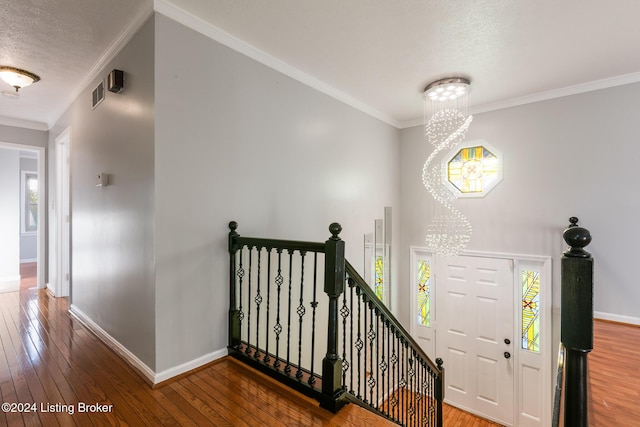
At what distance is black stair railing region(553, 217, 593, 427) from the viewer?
0.85 m

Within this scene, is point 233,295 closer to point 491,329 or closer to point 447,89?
point 447,89

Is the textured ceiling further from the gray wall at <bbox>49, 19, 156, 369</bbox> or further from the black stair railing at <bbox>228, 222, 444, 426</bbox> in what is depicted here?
the black stair railing at <bbox>228, 222, 444, 426</bbox>

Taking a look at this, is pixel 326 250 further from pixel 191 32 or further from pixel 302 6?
pixel 191 32

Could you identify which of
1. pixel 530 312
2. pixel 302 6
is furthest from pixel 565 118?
pixel 302 6

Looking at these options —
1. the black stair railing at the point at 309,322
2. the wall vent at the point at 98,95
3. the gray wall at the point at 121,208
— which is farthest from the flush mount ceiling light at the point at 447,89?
the wall vent at the point at 98,95

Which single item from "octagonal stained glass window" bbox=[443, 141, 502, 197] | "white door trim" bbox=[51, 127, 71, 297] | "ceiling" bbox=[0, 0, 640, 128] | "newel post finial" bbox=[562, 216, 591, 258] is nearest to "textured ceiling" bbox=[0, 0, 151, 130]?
"ceiling" bbox=[0, 0, 640, 128]

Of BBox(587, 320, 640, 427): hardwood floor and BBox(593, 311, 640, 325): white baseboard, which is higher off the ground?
BBox(593, 311, 640, 325): white baseboard

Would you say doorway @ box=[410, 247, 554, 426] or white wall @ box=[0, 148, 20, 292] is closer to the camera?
doorway @ box=[410, 247, 554, 426]

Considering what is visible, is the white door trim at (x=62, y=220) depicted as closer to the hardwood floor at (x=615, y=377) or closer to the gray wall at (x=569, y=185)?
the gray wall at (x=569, y=185)

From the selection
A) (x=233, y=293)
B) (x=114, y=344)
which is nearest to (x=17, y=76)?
(x=114, y=344)

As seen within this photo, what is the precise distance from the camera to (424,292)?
4629 mm

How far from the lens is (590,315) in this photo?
86 centimetres

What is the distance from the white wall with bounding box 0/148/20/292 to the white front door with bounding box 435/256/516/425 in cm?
687

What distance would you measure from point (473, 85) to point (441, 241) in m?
2.18
